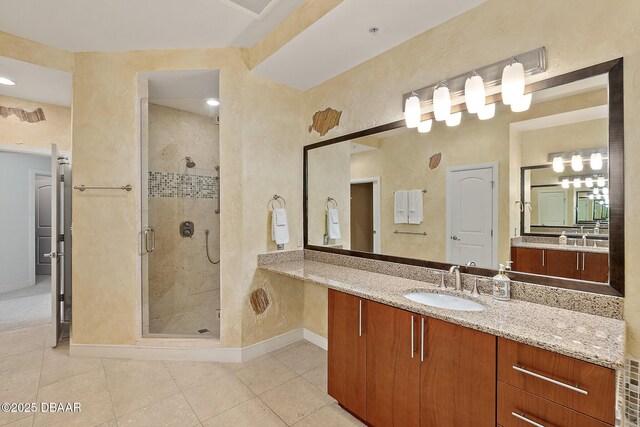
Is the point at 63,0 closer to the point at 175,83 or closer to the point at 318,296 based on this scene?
the point at 175,83

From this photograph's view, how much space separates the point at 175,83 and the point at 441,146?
8.02 ft

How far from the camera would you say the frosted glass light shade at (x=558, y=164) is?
161 cm

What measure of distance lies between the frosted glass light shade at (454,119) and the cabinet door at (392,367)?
1204 millimetres

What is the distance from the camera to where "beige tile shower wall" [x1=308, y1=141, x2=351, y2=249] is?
2.64 meters

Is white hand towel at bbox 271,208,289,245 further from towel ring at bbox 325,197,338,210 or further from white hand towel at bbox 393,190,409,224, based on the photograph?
white hand towel at bbox 393,190,409,224

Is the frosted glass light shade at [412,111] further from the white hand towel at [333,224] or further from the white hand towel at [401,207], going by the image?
the white hand towel at [333,224]

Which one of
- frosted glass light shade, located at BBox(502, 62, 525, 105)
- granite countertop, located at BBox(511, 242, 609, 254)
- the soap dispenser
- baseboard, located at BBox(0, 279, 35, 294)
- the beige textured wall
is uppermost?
Answer: the beige textured wall

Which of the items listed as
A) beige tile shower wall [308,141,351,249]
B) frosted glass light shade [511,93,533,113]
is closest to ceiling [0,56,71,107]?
beige tile shower wall [308,141,351,249]

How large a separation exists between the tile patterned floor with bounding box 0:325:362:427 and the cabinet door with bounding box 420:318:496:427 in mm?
675

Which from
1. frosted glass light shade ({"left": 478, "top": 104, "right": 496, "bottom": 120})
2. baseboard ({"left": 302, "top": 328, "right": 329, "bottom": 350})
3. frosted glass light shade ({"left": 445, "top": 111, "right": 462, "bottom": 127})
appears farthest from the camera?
baseboard ({"left": 302, "top": 328, "right": 329, "bottom": 350})

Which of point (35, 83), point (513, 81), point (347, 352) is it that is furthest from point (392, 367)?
point (35, 83)

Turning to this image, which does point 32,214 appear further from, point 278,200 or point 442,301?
point 442,301

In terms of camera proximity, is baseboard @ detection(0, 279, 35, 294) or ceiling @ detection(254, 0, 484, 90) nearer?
ceiling @ detection(254, 0, 484, 90)

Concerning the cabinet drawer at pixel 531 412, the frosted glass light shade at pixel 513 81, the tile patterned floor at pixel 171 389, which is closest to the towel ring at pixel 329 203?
the tile patterned floor at pixel 171 389
